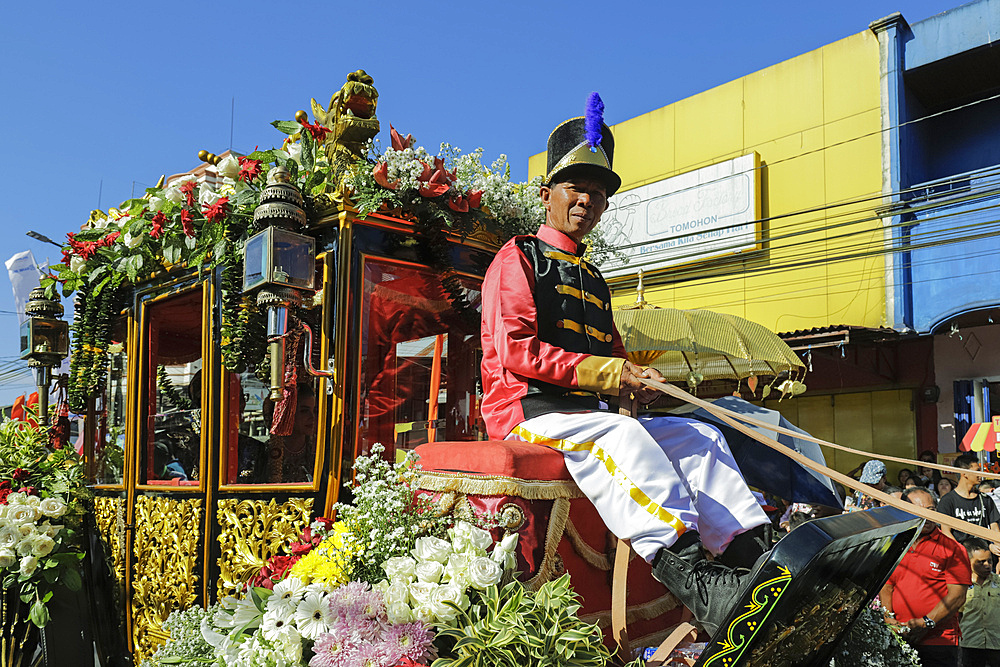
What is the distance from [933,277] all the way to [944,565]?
334 inches

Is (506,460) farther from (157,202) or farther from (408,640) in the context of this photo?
(157,202)

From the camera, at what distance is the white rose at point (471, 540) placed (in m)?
2.55

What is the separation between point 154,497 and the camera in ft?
14.4

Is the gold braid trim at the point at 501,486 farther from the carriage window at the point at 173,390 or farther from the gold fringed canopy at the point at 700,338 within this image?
the gold fringed canopy at the point at 700,338

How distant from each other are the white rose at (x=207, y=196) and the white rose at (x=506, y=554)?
2456mm

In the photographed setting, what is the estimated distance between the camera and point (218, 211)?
3.96 meters

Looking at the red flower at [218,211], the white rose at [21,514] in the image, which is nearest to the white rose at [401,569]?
the red flower at [218,211]

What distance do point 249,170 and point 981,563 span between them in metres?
4.74

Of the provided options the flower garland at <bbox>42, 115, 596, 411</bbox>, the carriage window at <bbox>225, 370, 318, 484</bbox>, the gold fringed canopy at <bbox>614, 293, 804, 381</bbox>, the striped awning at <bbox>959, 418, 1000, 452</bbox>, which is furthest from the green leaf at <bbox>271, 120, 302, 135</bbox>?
the striped awning at <bbox>959, 418, 1000, 452</bbox>

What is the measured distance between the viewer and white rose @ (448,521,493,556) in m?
2.55

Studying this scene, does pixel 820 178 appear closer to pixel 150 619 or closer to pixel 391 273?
pixel 391 273

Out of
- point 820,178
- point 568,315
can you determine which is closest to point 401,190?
point 568,315

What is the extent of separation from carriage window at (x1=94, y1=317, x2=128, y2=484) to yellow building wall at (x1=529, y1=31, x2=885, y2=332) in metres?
9.33

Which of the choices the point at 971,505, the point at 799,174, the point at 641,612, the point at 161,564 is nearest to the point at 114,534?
the point at 161,564
